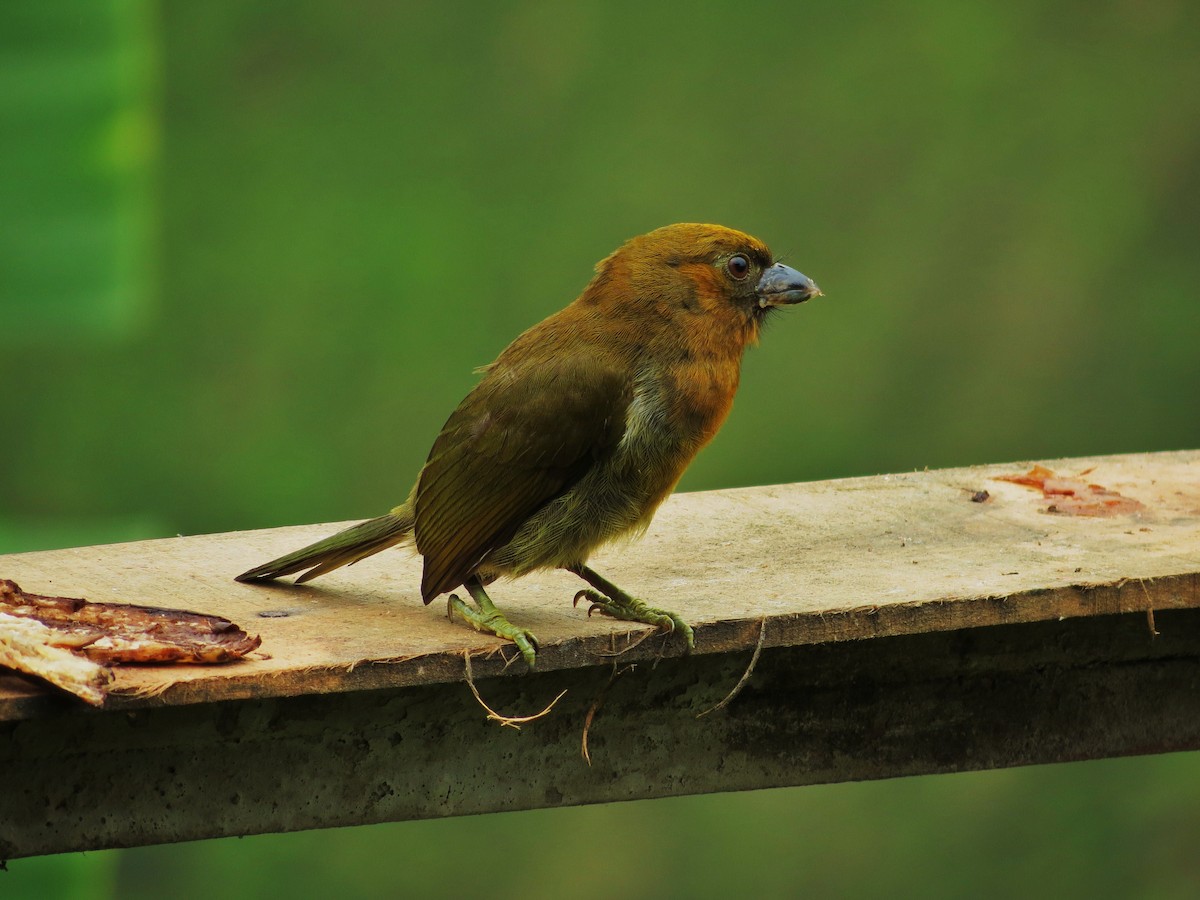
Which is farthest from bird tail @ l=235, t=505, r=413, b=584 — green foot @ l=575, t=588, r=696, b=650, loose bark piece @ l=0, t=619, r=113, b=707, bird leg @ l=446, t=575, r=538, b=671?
loose bark piece @ l=0, t=619, r=113, b=707

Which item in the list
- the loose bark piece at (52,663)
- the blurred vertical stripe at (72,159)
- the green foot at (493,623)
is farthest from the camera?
the blurred vertical stripe at (72,159)

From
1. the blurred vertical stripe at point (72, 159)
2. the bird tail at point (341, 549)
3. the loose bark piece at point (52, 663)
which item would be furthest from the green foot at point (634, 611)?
the blurred vertical stripe at point (72, 159)

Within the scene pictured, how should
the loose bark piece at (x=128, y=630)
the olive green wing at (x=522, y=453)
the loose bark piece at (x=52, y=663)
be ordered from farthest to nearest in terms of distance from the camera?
the olive green wing at (x=522, y=453)
the loose bark piece at (x=128, y=630)
the loose bark piece at (x=52, y=663)

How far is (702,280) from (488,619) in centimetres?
61

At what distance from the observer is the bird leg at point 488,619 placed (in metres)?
1.81

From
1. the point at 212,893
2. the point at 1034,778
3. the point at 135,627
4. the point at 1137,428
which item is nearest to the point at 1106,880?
the point at 1034,778

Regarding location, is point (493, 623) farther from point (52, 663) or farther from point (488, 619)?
point (52, 663)

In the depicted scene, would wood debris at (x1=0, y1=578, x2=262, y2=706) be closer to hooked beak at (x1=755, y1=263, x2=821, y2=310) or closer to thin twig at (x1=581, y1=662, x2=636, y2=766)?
thin twig at (x1=581, y1=662, x2=636, y2=766)

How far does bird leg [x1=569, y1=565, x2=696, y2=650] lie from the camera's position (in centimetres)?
188

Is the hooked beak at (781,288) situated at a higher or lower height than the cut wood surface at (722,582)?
higher

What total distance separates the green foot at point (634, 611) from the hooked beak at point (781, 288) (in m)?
0.49

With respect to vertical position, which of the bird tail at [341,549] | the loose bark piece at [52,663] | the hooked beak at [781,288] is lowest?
the bird tail at [341,549]

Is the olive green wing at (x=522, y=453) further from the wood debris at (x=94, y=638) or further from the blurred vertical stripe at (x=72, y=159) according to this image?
the blurred vertical stripe at (x=72, y=159)

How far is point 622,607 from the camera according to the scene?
2.00m
